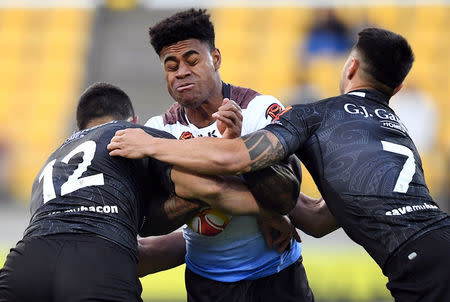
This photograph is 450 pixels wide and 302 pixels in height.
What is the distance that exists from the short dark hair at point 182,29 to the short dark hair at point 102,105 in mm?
411

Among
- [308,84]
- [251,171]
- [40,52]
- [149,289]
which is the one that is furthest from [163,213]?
[40,52]

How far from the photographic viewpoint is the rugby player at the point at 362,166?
3.94 m

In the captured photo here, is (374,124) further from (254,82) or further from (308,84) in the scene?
(254,82)

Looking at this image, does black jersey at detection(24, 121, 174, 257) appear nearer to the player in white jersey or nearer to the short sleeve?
the player in white jersey

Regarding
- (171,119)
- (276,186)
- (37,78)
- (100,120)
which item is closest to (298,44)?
(37,78)

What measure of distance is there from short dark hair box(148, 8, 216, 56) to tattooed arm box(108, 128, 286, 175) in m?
0.79

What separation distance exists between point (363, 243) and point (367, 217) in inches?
6.5

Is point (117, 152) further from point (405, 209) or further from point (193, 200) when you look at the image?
point (405, 209)

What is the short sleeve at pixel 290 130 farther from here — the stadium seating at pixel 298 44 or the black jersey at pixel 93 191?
the stadium seating at pixel 298 44

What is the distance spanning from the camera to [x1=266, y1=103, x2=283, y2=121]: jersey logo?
15.4 ft

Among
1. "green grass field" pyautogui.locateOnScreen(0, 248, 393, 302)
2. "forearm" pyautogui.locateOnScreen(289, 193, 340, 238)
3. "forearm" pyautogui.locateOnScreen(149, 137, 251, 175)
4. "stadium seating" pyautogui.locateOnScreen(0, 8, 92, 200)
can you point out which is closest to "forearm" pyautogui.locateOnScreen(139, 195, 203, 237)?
"forearm" pyautogui.locateOnScreen(149, 137, 251, 175)

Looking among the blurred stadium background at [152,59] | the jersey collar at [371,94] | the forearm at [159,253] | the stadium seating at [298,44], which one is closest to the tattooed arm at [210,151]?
the jersey collar at [371,94]

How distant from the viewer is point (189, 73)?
4707 millimetres

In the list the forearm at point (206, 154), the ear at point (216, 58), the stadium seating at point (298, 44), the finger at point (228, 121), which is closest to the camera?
the forearm at point (206, 154)
